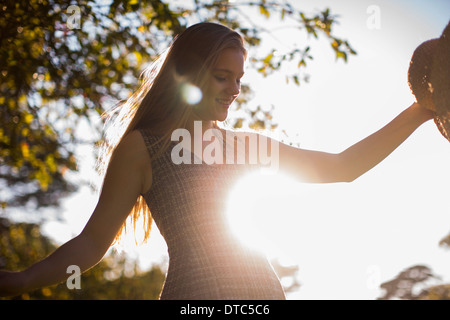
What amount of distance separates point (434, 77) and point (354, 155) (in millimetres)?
497

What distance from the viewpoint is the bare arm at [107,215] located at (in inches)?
60.7

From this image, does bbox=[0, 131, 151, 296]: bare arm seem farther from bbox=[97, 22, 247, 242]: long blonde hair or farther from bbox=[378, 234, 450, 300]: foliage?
bbox=[378, 234, 450, 300]: foliage

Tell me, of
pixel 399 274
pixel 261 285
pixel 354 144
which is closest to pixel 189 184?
pixel 261 285

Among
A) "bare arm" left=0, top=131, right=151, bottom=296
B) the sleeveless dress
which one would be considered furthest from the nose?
"bare arm" left=0, top=131, right=151, bottom=296

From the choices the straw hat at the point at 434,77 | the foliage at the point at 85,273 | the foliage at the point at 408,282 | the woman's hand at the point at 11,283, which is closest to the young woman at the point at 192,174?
the woman's hand at the point at 11,283

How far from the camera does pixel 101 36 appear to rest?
4980 millimetres

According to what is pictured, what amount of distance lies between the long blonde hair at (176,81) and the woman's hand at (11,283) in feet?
1.63

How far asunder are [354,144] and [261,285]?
78cm

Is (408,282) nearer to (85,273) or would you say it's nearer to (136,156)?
(85,273)
